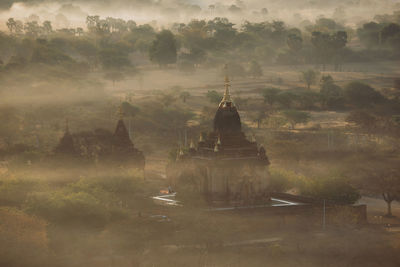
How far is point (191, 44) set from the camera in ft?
543

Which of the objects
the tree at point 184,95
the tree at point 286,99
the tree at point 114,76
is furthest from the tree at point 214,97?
the tree at point 114,76

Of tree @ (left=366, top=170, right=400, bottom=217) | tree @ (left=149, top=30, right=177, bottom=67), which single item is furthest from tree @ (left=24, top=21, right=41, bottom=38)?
tree @ (left=366, top=170, right=400, bottom=217)

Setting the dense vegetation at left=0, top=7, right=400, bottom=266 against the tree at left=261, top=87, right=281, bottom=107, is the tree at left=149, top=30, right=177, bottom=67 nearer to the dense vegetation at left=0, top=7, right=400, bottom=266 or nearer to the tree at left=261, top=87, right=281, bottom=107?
the dense vegetation at left=0, top=7, right=400, bottom=266

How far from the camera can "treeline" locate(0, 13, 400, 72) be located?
142m

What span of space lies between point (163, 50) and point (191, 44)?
65.7 feet

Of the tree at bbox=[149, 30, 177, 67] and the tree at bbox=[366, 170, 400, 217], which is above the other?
the tree at bbox=[149, 30, 177, 67]

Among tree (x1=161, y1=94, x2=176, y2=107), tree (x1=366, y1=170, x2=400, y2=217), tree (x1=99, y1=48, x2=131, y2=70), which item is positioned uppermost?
tree (x1=99, y1=48, x2=131, y2=70)

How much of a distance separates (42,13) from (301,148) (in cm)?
9462

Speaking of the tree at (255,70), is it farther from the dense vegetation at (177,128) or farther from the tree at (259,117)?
the tree at (259,117)

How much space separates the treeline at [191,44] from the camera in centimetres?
14150

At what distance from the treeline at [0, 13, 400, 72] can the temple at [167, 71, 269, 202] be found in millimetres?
80064

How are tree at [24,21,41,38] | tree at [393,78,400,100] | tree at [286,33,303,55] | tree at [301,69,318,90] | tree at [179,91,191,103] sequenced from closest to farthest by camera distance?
1. tree at [179,91,191,103]
2. tree at [393,78,400,100]
3. tree at [301,69,318,90]
4. tree at [24,21,41,38]
5. tree at [286,33,303,55]

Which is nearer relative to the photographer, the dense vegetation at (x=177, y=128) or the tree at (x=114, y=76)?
the dense vegetation at (x=177, y=128)

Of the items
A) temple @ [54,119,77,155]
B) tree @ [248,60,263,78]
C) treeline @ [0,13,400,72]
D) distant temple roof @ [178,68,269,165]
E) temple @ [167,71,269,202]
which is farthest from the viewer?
tree @ [248,60,263,78]
